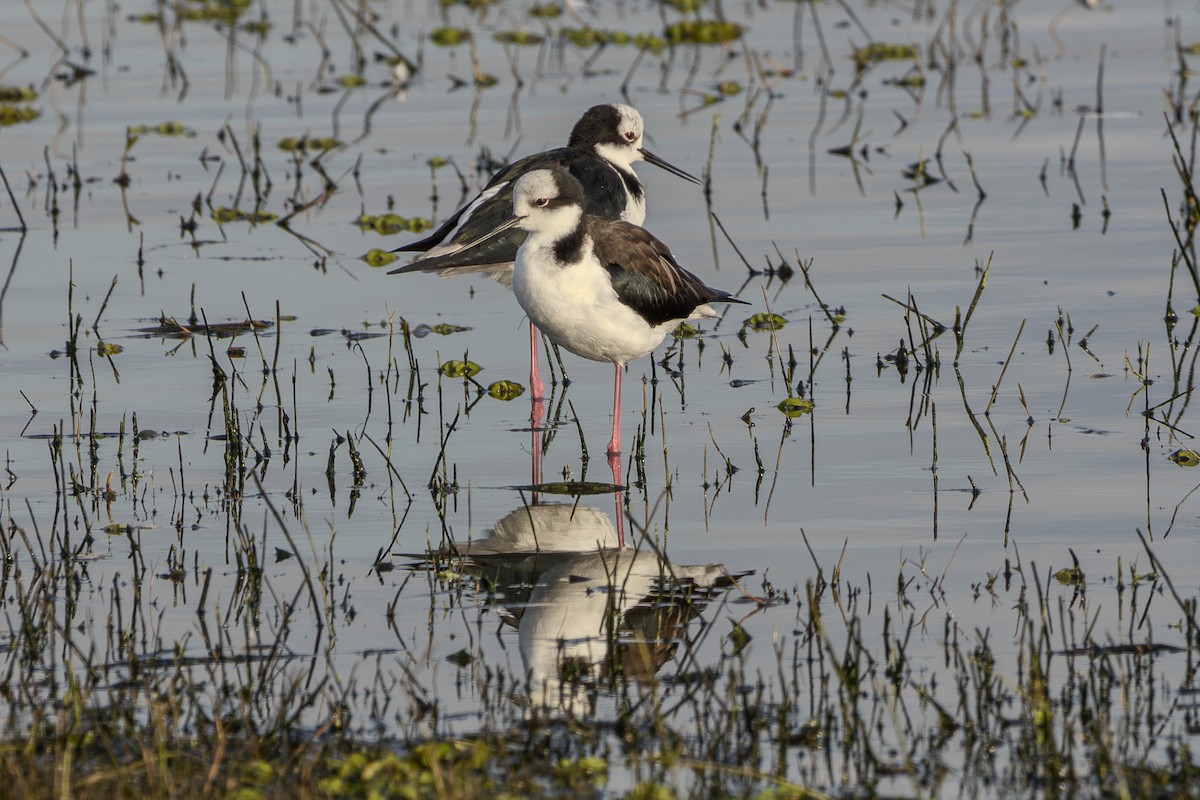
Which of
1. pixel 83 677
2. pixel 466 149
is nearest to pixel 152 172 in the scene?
pixel 466 149

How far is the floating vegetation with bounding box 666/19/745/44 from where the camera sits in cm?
2078

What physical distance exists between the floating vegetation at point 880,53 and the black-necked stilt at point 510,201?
7.65 meters

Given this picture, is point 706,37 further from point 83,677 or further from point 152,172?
point 83,677

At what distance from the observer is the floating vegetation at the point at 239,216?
44.3 feet

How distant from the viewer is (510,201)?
32.0 feet

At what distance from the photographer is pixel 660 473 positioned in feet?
26.8

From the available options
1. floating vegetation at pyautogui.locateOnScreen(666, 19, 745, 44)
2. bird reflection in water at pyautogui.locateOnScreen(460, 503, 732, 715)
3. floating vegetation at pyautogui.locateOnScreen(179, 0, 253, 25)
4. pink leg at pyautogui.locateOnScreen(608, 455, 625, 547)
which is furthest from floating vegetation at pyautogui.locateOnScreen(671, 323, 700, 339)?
floating vegetation at pyautogui.locateOnScreen(179, 0, 253, 25)

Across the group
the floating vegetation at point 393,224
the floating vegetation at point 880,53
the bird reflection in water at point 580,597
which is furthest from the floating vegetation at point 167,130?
the bird reflection in water at point 580,597

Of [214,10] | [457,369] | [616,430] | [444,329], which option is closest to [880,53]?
[214,10]

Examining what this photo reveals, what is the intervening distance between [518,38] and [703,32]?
81.8 inches

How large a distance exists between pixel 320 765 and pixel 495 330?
6.09 m

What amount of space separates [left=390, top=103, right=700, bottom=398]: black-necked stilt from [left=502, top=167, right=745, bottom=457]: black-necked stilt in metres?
0.33

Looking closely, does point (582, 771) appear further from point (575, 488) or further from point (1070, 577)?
point (575, 488)

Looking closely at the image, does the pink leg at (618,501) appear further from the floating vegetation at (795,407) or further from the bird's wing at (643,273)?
the floating vegetation at (795,407)
